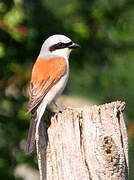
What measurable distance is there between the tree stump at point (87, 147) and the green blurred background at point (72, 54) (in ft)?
8.01

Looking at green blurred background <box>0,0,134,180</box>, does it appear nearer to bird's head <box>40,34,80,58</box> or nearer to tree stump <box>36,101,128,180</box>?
bird's head <box>40,34,80,58</box>

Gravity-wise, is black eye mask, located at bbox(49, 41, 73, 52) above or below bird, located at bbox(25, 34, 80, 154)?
above

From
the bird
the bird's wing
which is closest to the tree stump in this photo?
the bird

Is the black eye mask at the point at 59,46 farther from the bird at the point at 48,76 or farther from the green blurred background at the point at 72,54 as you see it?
the green blurred background at the point at 72,54

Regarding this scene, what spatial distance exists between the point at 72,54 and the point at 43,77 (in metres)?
1.79

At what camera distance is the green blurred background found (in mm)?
8219

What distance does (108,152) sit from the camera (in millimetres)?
5273

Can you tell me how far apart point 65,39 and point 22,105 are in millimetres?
1088

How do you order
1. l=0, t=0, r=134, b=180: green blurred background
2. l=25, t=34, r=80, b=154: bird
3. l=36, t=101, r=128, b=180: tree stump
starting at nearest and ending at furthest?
l=36, t=101, r=128, b=180: tree stump, l=25, t=34, r=80, b=154: bird, l=0, t=0, r=134, b=180: green blurred background

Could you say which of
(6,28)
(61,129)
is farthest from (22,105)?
(61,129)

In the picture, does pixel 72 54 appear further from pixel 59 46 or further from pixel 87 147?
pixel 87 147

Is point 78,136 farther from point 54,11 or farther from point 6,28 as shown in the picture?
point 54,11

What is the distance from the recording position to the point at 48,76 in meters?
7.43

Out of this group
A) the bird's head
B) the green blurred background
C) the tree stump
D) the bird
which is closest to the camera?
the tree stump
